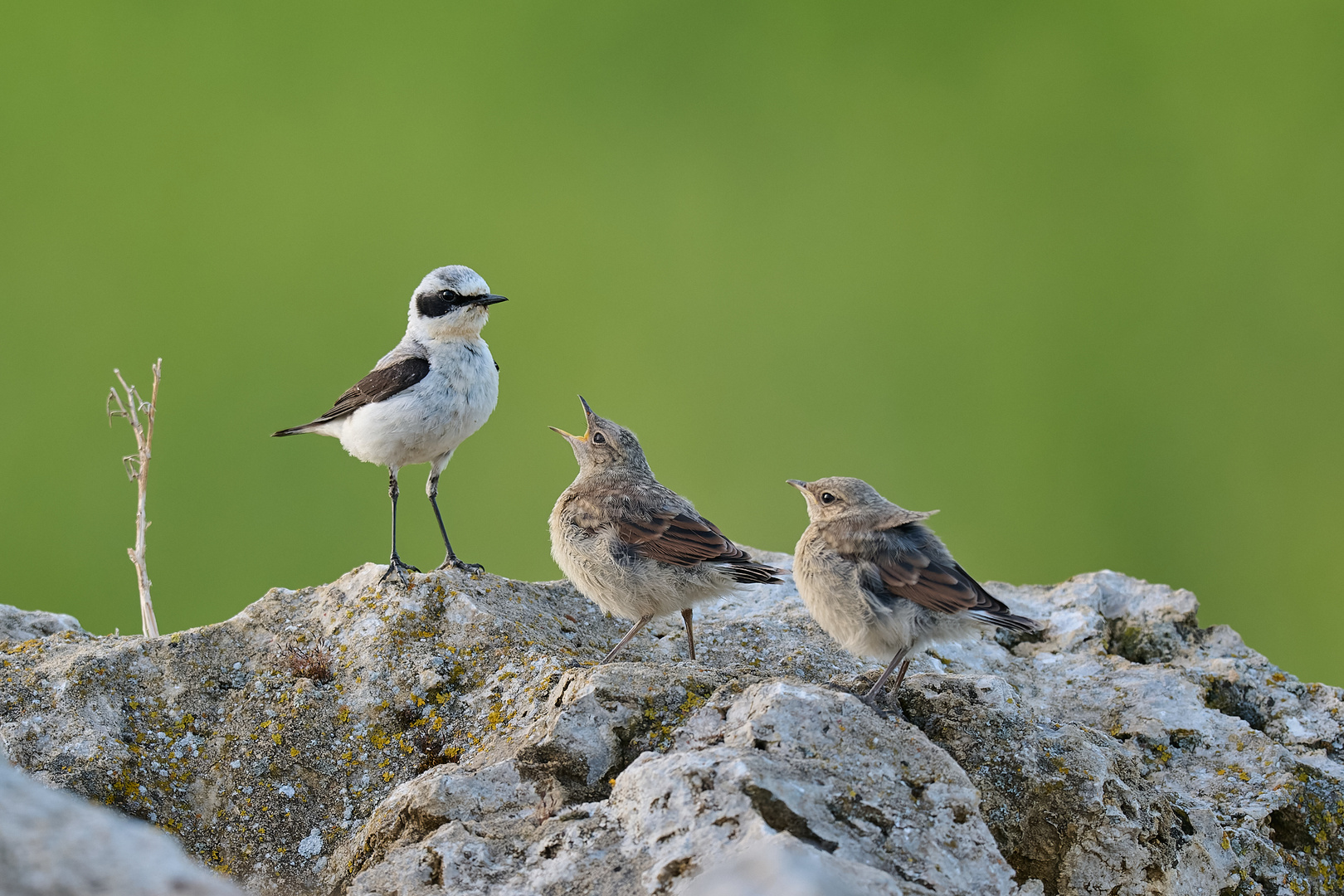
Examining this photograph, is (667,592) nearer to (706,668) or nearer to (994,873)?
(706,668)

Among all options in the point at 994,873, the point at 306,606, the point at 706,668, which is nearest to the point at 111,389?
the point at 306,606

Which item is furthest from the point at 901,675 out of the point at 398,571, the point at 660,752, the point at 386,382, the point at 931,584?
the point at 386,382

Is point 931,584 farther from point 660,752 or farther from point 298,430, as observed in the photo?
point 298,430

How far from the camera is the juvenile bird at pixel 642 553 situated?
607 cm

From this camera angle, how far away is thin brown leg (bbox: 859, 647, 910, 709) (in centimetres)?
486

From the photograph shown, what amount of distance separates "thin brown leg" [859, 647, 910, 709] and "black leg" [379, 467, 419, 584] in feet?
8.93

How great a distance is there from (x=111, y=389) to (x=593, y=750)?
5630 mm

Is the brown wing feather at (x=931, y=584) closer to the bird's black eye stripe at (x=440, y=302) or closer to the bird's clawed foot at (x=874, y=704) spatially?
the bird's clawed foot at (x=874, y=704)

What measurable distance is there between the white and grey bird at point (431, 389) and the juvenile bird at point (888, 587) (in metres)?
2.78

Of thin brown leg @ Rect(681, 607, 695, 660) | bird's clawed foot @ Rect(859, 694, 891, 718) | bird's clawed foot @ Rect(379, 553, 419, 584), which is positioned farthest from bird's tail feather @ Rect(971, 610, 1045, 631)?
bird's clawed foot @ Rect(379, 553, 419, 584)

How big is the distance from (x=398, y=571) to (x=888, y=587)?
2.89 m

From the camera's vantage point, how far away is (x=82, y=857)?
2.59 metres

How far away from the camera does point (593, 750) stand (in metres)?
4.57

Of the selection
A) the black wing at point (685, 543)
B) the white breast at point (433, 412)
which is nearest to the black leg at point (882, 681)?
the black wing at point (685, 543)
